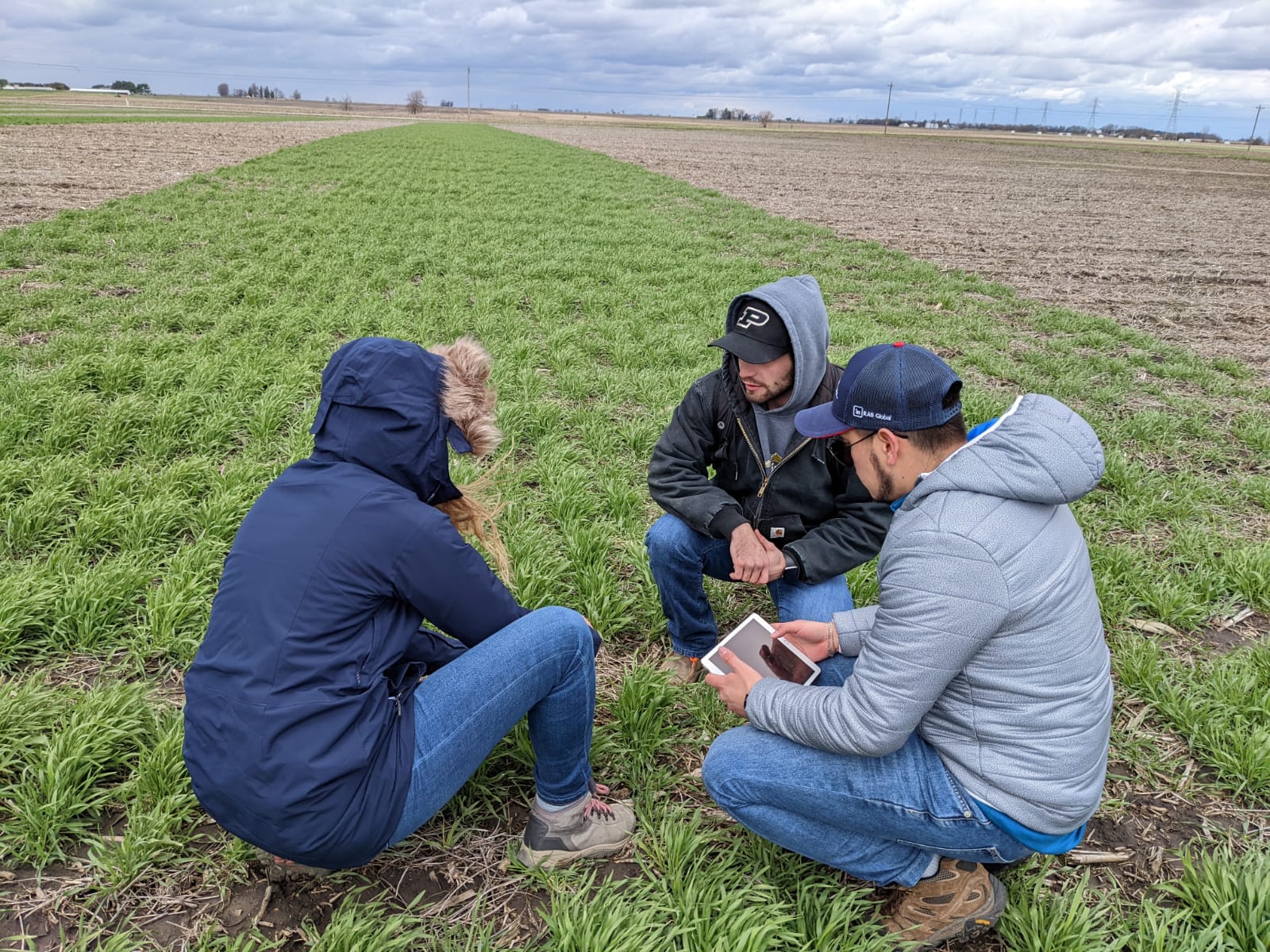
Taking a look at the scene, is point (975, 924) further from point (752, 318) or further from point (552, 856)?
point (752, 318)

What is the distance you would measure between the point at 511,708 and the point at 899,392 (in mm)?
1385

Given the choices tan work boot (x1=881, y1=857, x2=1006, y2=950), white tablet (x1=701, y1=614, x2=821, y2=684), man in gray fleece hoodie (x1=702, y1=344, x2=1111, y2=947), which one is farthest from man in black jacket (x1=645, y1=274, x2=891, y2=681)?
tan work boot (x1=881, y1=857, x2=1006, y2=950)

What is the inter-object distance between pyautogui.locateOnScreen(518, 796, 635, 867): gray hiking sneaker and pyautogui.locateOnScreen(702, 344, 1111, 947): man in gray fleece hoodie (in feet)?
1.39

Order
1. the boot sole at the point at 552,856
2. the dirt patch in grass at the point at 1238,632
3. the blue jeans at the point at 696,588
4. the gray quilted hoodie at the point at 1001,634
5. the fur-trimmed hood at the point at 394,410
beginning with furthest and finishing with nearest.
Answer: the dirt patch in grass at the point at 1238,632, the blue jeans at the point at 696,588, the boot sole at the point at 552,856, the fur-trimmed hood at the point at 394,410, the gray quilted hoodie at the point at 1001,634

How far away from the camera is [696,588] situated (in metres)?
3.34

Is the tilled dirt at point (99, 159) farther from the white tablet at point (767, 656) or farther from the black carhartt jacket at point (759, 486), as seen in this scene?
the white tablet at point (767, 656)

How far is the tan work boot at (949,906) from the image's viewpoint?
2.15 m

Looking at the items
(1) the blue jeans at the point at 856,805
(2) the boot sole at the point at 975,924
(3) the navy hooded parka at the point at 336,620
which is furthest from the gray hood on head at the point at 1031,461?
(3) the navy hooded parka at the point at 336,620

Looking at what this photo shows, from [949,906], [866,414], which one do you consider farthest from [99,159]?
[949,906]

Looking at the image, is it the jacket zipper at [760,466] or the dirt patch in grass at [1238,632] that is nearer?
the jacket zipper at [760,466]

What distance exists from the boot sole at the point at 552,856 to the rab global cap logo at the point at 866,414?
5.04ft

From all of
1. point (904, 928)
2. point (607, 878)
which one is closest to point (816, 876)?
point (904, 928)

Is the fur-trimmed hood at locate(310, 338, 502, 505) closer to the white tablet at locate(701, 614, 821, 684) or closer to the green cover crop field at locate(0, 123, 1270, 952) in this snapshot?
the white tablet at locate(701, 614, 821, 684)

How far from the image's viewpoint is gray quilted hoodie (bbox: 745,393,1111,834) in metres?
1.81
